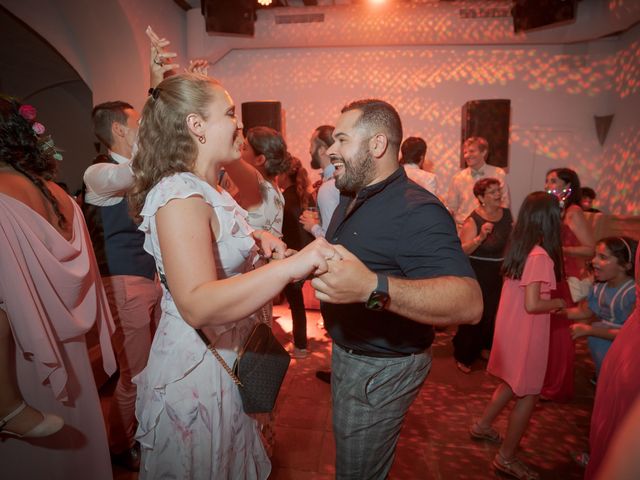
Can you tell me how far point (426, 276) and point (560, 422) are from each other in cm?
240

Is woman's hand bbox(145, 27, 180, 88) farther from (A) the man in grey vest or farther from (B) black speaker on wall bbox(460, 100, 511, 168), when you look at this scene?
(B) black speaker on wall bbox(460, 100, 511, 168)

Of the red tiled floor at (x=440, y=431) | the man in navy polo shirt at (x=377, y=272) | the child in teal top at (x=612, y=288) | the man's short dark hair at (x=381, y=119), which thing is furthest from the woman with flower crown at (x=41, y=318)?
the child in teal top at (x=612, y=288)

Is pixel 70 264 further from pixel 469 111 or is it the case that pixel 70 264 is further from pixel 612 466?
pixel 469 111

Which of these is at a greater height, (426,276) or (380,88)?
(380,88)

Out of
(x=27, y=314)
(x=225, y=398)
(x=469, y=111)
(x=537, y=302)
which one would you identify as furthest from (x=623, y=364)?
(x=469, y=111)

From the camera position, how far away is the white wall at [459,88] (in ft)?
19.2

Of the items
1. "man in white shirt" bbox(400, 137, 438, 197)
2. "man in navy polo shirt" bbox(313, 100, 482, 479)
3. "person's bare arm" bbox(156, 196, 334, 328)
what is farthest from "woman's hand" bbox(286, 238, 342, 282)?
"man in white shirt" bbox(400, 137, 438, 197)

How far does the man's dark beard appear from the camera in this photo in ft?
4.74

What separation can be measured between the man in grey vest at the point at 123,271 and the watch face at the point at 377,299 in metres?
1.74

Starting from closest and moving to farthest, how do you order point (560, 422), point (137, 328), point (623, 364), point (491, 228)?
1. point (623, 364)
2. point (137, 328)
3. point (560, 422)
4. point (491, 228)

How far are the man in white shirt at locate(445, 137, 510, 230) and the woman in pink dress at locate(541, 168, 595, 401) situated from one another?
1406 mm

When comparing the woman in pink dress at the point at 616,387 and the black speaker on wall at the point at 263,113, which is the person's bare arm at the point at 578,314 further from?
the black speaker on wall at the point at 263,113

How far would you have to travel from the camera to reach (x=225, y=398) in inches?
47.8

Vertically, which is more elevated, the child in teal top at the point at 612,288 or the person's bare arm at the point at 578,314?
the child in teal top at the point at 612,288
